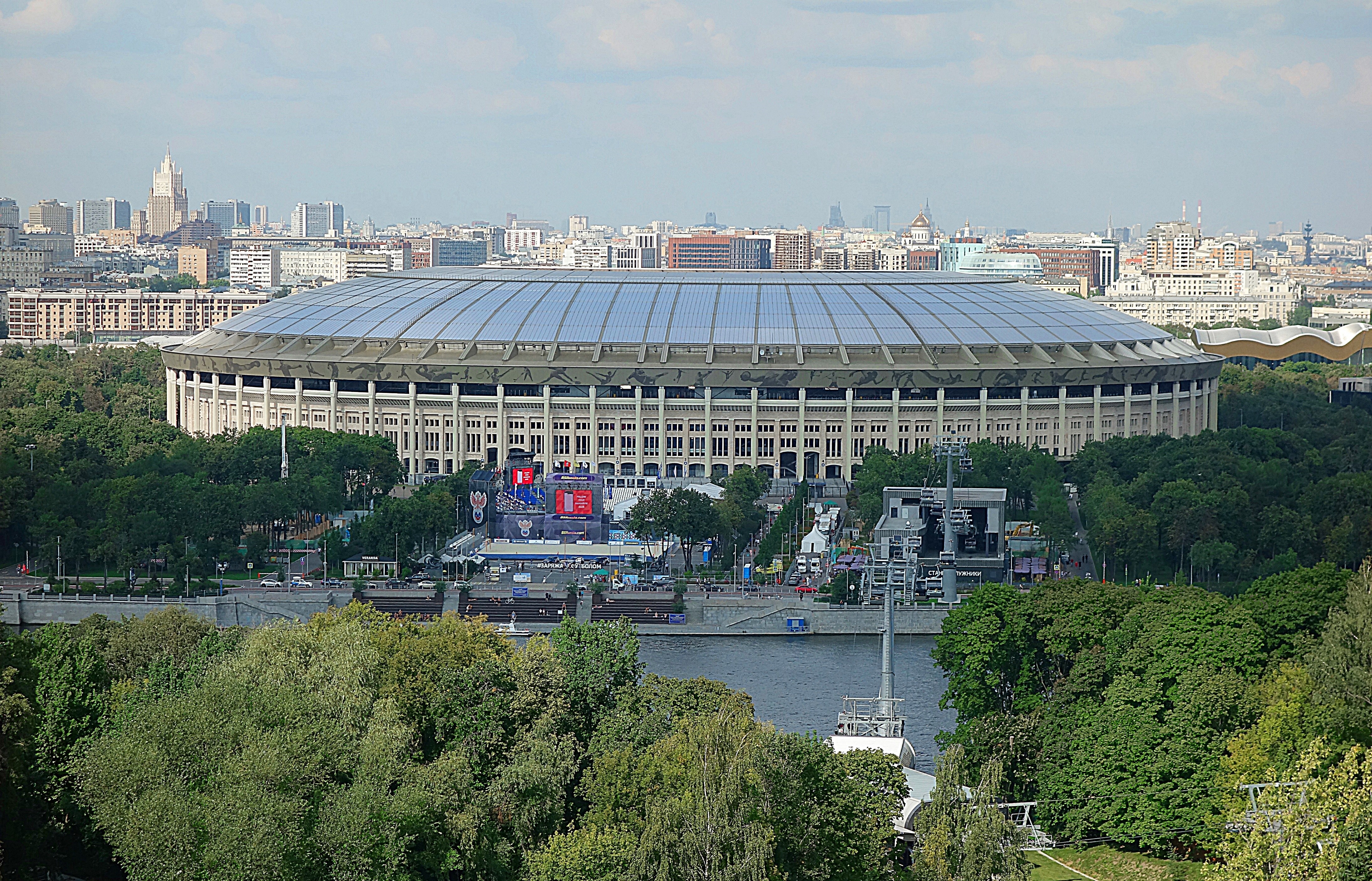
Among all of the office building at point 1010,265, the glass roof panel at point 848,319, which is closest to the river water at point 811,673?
the glass roof panel at point 848,319

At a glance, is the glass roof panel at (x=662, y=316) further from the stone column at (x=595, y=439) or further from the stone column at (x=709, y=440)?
the stone column at (x=595, y=439)

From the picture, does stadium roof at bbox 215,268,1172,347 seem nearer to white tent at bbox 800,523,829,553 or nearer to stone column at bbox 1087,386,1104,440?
stone column at bbox 1087,386,1104,440

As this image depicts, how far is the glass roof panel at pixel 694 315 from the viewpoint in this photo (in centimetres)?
Result: 7931

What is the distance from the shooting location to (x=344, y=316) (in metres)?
84.9

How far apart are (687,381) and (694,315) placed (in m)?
5.48

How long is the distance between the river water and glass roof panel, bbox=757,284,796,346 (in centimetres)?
2695

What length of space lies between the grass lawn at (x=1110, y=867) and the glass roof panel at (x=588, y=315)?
48.2 metres

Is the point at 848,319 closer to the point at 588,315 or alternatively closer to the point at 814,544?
the point at 588,315

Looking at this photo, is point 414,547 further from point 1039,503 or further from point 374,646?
point 374,646

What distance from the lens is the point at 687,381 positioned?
77000mm

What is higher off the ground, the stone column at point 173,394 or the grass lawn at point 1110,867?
the stone column at point 173,394

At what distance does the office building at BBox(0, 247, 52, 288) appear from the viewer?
181 metres

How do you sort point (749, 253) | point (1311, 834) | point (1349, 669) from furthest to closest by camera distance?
point (749, 253), point (1349, 669), point (1311, 834)

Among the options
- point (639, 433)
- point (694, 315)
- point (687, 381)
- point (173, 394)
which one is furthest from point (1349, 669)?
point (173, 394)
